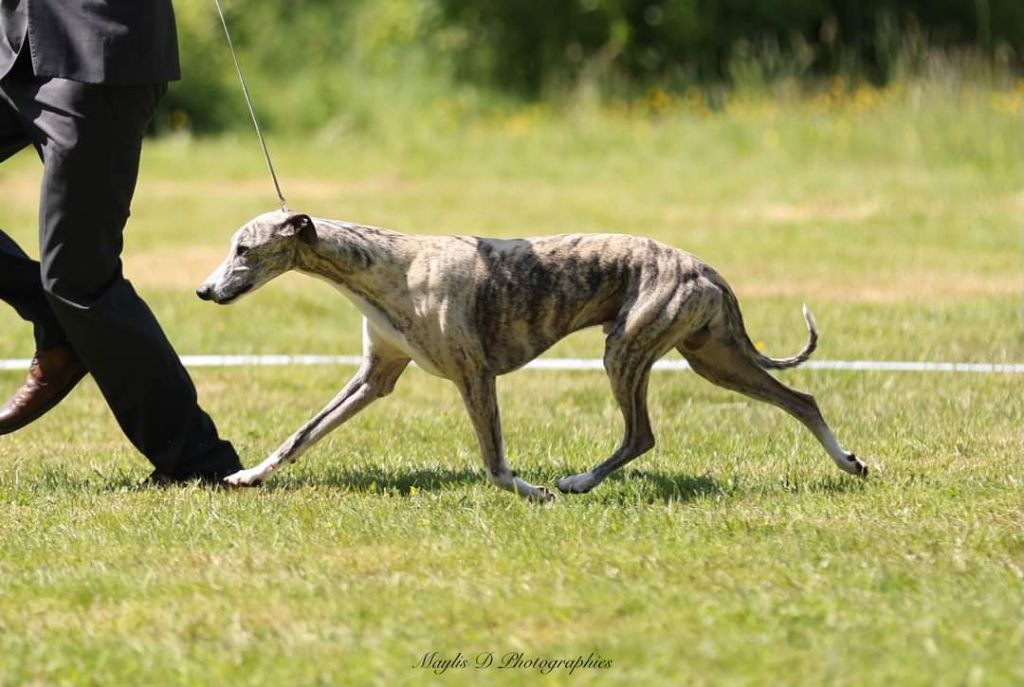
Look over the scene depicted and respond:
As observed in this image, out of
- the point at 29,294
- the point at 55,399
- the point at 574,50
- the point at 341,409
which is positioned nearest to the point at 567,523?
the point at 341,409

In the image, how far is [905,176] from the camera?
16641mm

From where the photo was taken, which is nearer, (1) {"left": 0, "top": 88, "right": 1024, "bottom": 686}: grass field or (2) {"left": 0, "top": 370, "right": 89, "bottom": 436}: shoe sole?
(1) {"left": 0, "top": 88, "right": 1024, "bottom": 686}: grass field

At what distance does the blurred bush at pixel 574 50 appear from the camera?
21391 millimetres

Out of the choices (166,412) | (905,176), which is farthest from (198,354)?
(905,176)

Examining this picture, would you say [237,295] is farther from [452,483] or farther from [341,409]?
[452,483]

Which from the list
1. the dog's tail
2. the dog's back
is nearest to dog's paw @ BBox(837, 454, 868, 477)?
the dog's tail

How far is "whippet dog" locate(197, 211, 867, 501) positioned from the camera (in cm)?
615

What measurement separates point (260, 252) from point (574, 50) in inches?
633

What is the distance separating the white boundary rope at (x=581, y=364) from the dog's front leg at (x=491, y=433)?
8.53 ft

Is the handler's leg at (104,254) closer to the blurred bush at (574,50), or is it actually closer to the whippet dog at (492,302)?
the whippet dog at (492,302)

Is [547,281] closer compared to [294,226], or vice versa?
[294,226]

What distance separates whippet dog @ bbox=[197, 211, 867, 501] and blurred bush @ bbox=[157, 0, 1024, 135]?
14.5 meters

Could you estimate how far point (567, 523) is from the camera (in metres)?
5.82

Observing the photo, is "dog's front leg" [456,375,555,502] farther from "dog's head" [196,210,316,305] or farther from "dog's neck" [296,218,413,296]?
"dog's head" [196,210,316,305]
